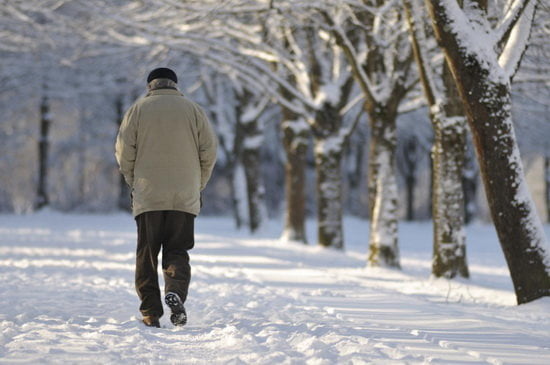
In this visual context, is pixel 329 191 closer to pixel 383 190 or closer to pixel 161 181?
pixel 383 190

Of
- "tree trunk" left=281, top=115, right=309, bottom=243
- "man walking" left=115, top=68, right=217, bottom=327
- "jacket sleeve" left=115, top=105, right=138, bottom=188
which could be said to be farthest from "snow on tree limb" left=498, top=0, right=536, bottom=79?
"tree trunk" left=281, top=115, right=309, bottom=243

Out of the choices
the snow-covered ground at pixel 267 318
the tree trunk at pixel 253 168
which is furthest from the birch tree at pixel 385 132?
the tree trunk at pixel 253 168

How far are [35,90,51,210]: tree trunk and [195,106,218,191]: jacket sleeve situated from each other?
78.1ft

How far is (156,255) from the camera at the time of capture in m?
5.04

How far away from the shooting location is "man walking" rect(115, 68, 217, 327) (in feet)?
16.2

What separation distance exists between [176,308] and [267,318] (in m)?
0.88

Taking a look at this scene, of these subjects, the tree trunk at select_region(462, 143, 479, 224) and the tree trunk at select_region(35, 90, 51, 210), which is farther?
the tree trunk at select_region(462, 143, 479, 224)

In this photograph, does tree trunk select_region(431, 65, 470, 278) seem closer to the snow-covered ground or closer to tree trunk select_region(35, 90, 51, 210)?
the snow-covered ground

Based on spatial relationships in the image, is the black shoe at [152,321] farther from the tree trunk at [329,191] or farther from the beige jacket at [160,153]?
the tree trunk at [329,191]

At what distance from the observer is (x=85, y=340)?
14.3 ft

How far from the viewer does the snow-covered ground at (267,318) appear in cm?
398

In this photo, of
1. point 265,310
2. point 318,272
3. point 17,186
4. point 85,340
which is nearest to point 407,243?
point 318,272

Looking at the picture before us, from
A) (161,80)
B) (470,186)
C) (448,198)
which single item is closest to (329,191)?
(448,198)

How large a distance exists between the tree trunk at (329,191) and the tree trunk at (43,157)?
1727 cm
